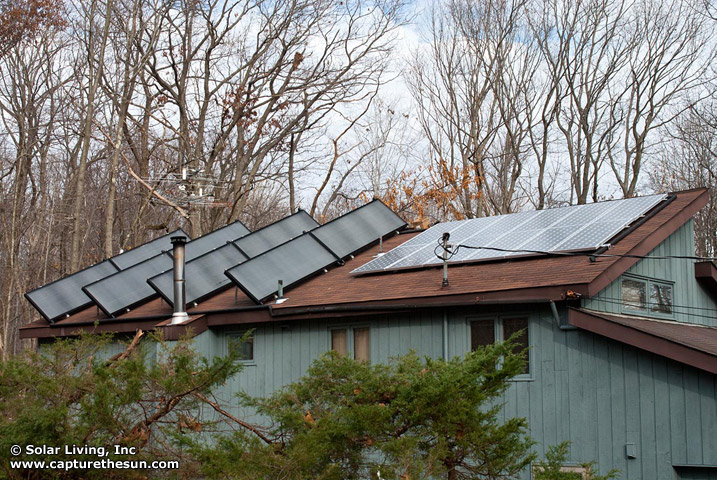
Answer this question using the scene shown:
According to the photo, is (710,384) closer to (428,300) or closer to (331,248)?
(428,300)

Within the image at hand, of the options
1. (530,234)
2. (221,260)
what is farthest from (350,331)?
(221,260)

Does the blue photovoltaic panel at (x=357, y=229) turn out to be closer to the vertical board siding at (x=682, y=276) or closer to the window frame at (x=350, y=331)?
the window frame at (x=350, y=331)

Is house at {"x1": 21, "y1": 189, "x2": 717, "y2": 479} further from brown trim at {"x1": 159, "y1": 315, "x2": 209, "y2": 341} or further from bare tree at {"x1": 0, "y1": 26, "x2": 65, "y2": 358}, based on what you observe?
bare tree at {"x1": 0, "y1": 26, "x2": 65, "y2": 358}

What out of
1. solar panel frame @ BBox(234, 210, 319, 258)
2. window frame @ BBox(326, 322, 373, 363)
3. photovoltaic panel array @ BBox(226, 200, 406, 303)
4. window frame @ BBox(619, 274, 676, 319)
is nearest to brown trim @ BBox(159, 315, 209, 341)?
photovoltaic panel array @ BBox(226, 200, 406, 303)

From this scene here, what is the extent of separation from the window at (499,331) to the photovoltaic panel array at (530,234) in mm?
1648

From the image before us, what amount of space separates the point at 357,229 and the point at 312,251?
1665 mm

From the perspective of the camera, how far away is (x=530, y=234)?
12.5 m

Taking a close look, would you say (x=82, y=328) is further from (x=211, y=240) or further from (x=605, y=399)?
(x=605, y=399)

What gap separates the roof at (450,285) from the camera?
968cm

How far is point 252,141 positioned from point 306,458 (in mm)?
23675

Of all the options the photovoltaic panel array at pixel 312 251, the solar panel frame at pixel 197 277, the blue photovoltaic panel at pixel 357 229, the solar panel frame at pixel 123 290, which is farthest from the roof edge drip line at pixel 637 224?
the solar panel frame at pixel 123 290

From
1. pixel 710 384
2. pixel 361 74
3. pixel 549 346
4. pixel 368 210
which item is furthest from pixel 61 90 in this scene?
pixel 710 384

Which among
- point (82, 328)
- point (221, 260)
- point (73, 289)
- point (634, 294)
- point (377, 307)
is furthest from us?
point (73, 289)

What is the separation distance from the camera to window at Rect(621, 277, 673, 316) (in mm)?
10680
